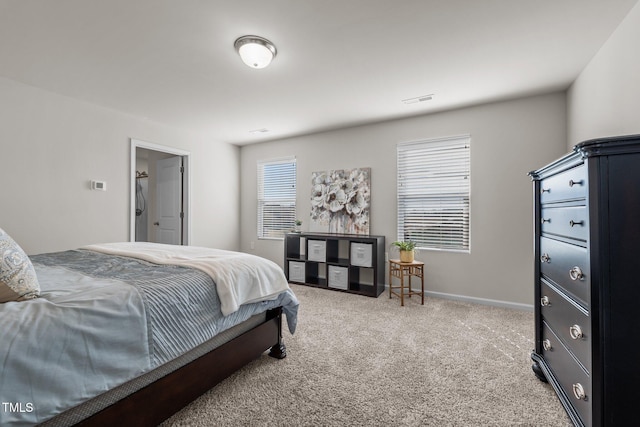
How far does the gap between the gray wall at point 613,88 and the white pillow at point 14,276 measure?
3527 mm

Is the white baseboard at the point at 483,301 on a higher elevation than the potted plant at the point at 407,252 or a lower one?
lower

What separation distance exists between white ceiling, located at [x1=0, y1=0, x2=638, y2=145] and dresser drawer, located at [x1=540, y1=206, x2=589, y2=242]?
1363mm

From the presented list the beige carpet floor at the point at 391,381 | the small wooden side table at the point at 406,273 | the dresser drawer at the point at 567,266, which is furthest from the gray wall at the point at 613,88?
the small wooden side table at the point at 406,273

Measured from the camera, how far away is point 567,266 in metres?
1.42

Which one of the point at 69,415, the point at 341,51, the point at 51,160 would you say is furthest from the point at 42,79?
the point at 69,415

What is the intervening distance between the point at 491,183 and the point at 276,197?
3366mm

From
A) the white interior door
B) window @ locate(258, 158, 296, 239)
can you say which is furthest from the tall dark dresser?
the white interior door

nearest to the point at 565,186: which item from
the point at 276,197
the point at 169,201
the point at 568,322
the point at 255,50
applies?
the point at 568,322

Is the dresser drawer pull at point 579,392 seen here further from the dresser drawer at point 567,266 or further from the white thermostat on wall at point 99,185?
the white thermostat on wall at point 99,185

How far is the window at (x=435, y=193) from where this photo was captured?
3537 millimetres

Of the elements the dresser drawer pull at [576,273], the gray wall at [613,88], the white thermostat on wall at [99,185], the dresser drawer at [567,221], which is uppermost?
the gray wall at [613,88]

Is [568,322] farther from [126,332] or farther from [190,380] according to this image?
[126,332]

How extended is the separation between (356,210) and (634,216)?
3168mm

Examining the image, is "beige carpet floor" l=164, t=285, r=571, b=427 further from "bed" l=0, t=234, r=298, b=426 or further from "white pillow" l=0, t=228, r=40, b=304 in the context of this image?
"white pillow" l=0, t=228, r=40, b=304
